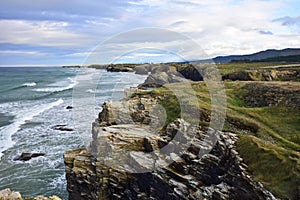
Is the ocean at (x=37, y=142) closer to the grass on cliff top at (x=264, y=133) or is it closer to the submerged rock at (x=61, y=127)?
the submerged rock at (x=61, y=127)

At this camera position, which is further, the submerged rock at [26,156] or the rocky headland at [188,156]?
the submerged rock at [26,156]

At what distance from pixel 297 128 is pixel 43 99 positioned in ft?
230

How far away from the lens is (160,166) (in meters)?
21.3

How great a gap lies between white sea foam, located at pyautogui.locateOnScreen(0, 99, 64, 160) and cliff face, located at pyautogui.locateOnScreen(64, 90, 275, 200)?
1859cm

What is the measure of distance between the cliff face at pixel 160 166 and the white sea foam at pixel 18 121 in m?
18.6

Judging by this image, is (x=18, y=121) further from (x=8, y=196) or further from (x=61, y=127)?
(x=8, y=196)

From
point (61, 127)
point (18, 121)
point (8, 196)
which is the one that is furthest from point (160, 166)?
point (18, 121)

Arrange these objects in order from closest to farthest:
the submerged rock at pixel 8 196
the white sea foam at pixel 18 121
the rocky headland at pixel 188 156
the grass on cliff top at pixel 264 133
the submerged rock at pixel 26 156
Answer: the submerged rock at pixel 8 196
the grass on cliff top at pixel 264 133
the rocky headland at pixel 188 156
the submerged rock at pixel 26 156
the white sea foam at pixel 18 121

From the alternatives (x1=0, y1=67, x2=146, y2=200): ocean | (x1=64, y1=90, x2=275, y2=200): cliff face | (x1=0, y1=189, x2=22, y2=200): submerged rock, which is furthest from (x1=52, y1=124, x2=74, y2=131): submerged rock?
(x1=0, y1=189, x2=22, y2=200): submerged rock

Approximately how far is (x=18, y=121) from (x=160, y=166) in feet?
137

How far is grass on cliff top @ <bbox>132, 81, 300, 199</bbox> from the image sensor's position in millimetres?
16594

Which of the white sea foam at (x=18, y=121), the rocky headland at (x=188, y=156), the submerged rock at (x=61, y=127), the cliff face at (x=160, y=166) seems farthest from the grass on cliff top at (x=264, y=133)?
the white sea foam at (x=18, y=121)

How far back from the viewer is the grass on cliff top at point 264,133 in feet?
54.4

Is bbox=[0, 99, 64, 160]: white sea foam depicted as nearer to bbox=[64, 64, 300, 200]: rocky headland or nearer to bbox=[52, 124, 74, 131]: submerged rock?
bbox=[52, 124, 74, 131]: submerged rock
